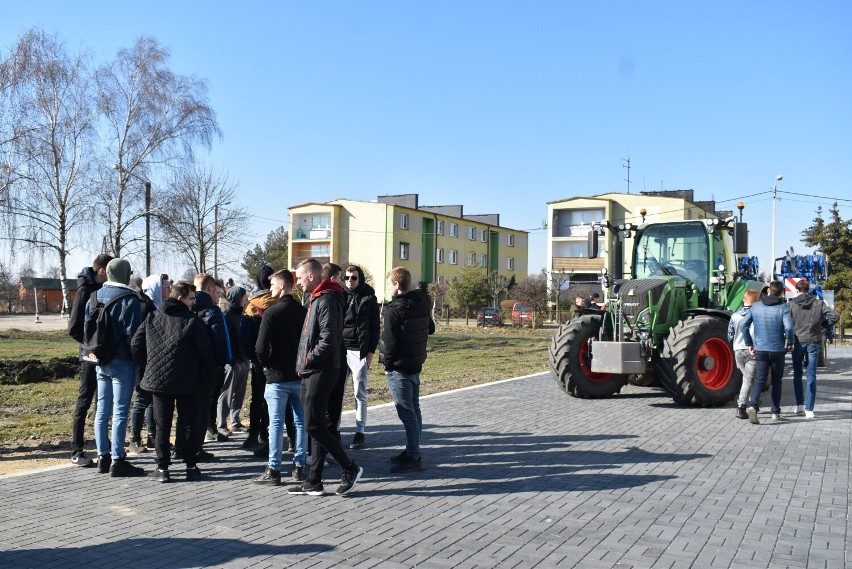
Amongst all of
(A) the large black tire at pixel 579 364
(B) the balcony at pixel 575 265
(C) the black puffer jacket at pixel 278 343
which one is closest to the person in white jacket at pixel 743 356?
(A) the large black tire at pixel 579 364

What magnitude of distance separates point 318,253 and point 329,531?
209 feet

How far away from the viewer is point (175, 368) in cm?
698

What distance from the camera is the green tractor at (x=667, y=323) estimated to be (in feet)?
38.2

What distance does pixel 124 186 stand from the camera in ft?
100

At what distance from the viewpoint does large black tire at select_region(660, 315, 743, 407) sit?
37.8ft

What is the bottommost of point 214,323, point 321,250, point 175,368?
point 175,368

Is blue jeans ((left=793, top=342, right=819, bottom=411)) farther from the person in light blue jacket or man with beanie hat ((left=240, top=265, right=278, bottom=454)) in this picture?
man with beanie hat ((left=240, top=265, right=278, bottom=454))

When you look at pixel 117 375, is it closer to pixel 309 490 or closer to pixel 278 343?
pixel 278 343

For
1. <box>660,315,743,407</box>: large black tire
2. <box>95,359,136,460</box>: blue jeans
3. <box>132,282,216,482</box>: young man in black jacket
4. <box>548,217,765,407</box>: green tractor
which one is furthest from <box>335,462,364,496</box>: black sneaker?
<box>660,315,743,407</box>: large black tire

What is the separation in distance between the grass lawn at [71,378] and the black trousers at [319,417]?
3517mm

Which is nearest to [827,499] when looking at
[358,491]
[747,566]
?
[747,566]

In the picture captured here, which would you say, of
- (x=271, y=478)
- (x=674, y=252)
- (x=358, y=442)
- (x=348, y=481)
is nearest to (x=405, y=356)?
(x=348, y=481)

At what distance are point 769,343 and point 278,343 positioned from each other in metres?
6.85

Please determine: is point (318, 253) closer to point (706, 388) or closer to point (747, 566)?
point (706, 388)
